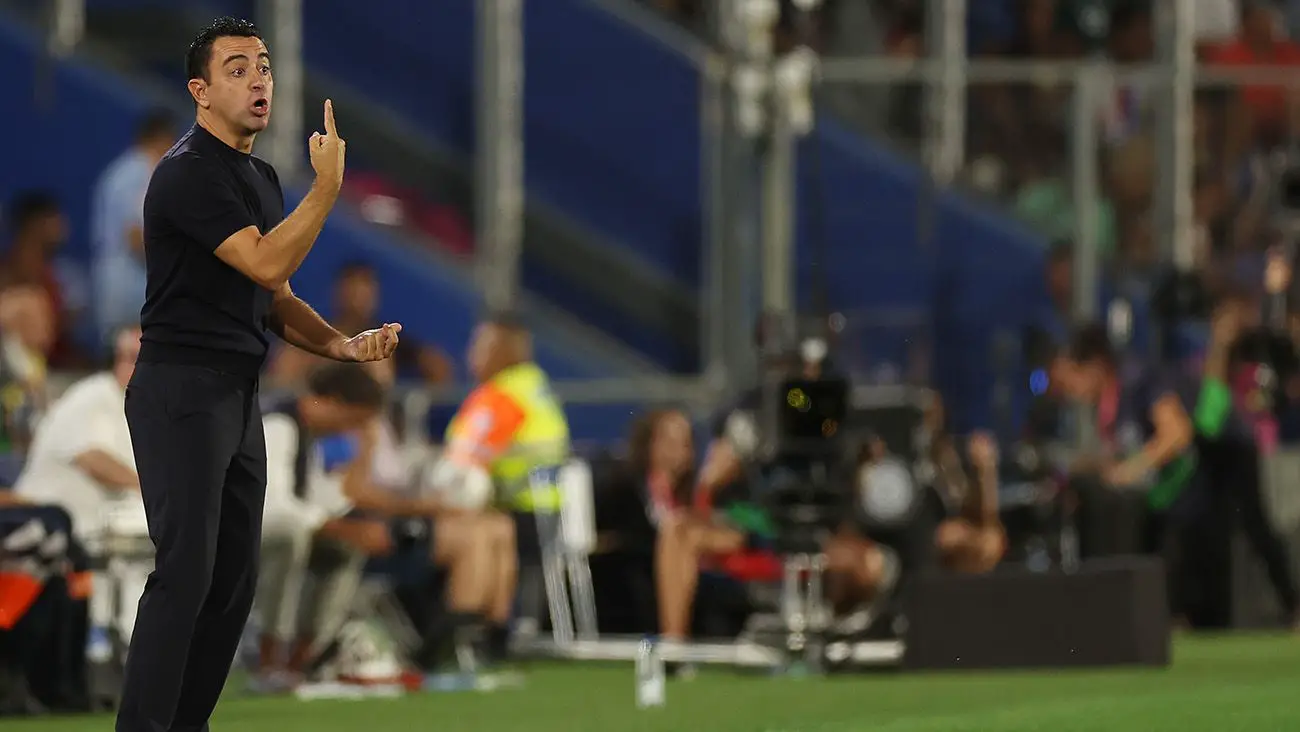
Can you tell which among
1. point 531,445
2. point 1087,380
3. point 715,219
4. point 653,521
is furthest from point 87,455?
point 1087,380

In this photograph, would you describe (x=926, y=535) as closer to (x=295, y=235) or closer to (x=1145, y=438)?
(x=1145, y=438)

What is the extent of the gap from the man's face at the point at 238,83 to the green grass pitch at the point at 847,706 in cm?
357

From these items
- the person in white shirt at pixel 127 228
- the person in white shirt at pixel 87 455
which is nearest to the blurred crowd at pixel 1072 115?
the person in white shirt at pixel 127 228

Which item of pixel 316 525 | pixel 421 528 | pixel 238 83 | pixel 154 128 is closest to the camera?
pixel 238 83

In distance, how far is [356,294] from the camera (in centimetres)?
1463

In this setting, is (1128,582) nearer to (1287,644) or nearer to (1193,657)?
(1193,657)

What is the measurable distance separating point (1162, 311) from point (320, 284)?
218 inches

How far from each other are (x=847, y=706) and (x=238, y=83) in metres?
5.07

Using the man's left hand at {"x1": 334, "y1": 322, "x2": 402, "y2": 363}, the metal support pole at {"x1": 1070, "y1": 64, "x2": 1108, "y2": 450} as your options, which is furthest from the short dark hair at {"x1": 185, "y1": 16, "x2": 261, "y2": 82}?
the metal support pole at {"x1": 1070, "y1": 64, "x2": 1108, "y2": 450}

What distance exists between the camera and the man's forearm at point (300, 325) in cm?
648

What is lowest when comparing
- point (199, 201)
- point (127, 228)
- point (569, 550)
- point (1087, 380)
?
point (569, 550)

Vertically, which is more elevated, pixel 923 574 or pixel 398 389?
pixel 398 389

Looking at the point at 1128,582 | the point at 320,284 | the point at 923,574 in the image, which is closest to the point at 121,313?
the point at 320,284

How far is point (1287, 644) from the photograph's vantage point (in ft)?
48.4
